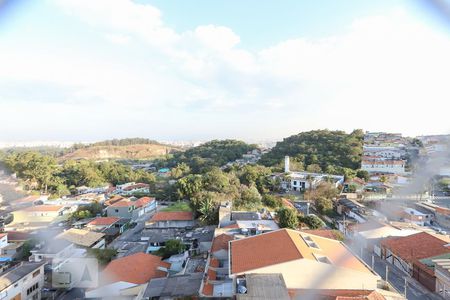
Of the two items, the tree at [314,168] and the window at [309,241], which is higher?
the tree at [314,168]

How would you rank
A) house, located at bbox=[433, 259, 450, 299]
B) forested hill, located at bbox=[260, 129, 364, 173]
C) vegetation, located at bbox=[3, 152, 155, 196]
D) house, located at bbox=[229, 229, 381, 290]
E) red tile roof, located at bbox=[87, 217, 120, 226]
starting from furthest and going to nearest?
forested hill, located at bbox=[260, 129, 364, 173] → vegetation, located at bbox=[3, 152, 155, 196] → red tile roof, located at bbox=[87, 217, 120, 226] → house, located at bbox=[433, 259, 450, 299] → house, located at bbox=[229, 229, 381, 290]

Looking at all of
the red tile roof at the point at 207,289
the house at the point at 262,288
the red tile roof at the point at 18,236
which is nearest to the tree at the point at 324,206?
the red tile roof at the point at 207,289

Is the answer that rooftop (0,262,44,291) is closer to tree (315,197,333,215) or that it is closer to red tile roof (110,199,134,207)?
red tile roof (110,199,134,207)

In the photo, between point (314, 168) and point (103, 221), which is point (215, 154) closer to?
point (314, 168)

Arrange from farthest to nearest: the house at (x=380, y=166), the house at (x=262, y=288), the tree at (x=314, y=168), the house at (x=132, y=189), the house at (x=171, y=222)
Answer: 1. the tree at (x=314, y=168)
2. the house at (x=132, y=189)
3. the house at (x=380, y=166)
4. the house at (x=171, y=222)
5. the house at (x=262, y=288)

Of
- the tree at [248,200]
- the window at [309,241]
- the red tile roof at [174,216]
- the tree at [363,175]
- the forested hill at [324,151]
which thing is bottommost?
the red tile roof at [174,216]

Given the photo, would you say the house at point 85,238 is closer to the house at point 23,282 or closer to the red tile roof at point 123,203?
the house at point 23,282

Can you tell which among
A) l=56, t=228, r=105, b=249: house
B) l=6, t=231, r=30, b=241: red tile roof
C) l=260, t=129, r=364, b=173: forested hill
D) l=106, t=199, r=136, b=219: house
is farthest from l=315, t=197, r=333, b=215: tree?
l=6, t=231, r=30, b=241: red tile roof

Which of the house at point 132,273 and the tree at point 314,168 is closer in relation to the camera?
the house at point 132,273
